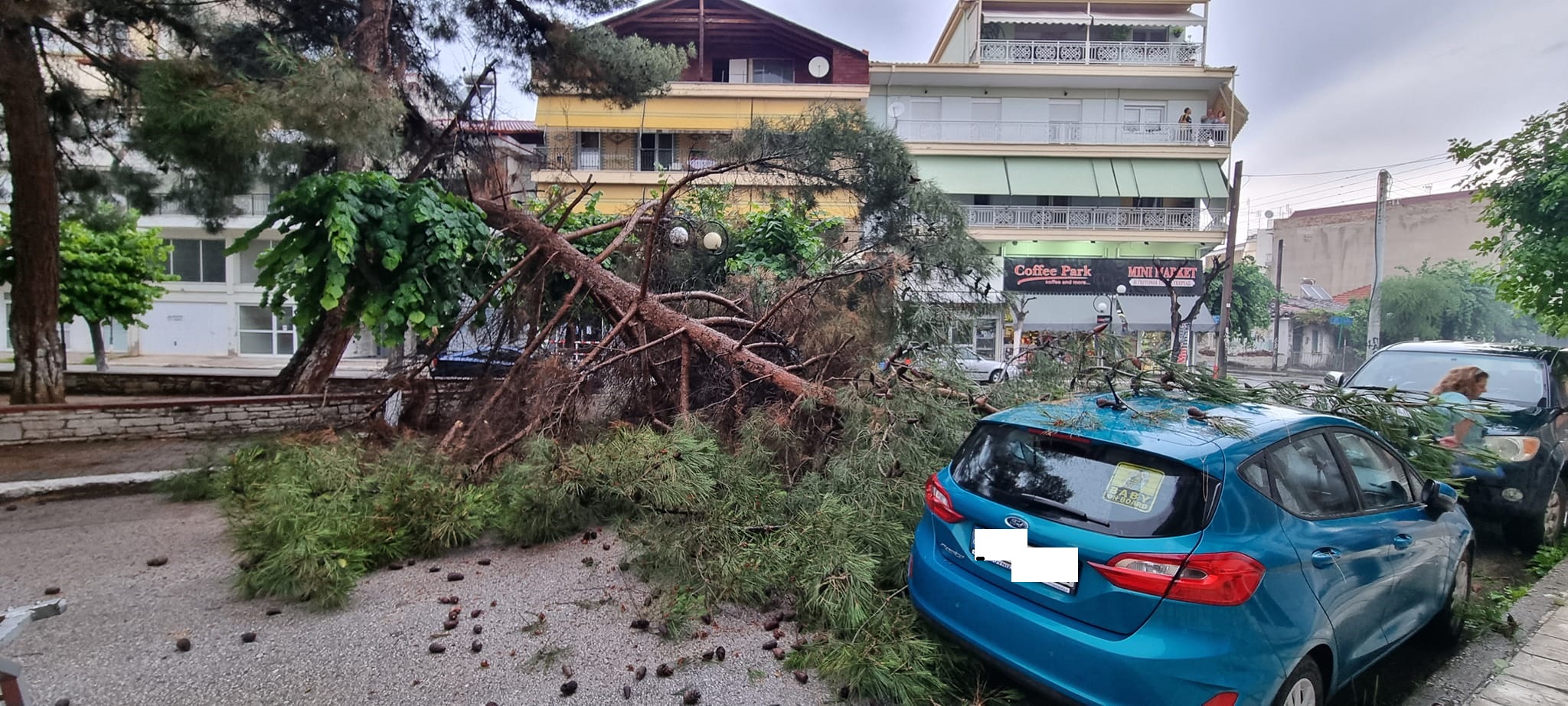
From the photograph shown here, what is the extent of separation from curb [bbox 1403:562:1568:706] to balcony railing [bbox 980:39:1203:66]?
2491cm

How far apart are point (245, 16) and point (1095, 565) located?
12.2 m

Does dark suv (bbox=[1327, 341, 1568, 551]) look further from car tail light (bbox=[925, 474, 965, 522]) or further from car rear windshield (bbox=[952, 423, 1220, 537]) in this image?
car tail light (bbox=[925, 474, 965, 522])

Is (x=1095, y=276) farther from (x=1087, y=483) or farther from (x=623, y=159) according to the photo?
(x=1087, y=483)

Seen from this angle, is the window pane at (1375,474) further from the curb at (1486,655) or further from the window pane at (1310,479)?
the curb at (1486,655)

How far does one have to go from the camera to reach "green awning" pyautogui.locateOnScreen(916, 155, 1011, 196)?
2483cm

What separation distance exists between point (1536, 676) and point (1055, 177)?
78.5ft

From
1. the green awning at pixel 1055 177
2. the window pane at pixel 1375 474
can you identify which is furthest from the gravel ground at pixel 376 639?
the green awning at pixel 1055 177

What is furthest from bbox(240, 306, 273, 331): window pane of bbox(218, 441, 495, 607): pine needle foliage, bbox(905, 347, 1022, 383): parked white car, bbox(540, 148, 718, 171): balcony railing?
bbox(905, 347, 1022, 383): parked white car

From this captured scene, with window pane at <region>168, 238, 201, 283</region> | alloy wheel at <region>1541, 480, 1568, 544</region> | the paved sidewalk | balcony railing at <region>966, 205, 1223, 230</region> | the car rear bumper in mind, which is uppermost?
balcony railing at <region>966, 205, 1223, 230</region>

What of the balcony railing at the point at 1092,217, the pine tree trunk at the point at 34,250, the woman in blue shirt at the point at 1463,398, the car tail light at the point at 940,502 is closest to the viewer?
the car tail light at the point at 940,502

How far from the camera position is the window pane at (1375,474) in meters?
3.27

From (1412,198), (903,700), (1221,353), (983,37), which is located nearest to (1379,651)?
(903,700)

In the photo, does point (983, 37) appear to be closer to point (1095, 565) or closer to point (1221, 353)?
point (1221, 353)

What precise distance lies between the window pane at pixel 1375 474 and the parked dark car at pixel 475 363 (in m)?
7.39
